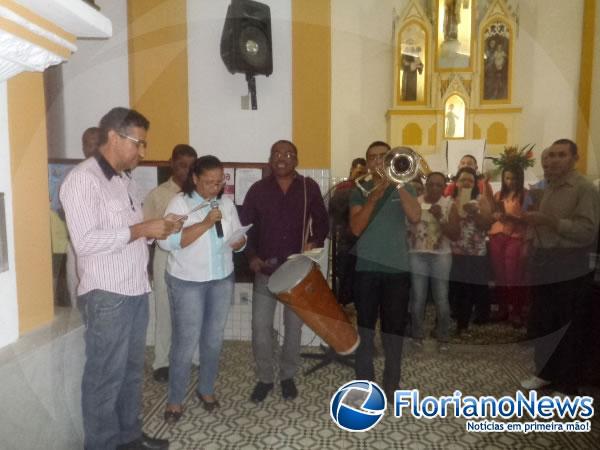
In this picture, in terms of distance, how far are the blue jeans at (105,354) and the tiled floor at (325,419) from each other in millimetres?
434

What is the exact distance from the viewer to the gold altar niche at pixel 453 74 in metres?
7.40

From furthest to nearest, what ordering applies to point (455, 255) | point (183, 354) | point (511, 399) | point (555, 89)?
1. point (555, 89)
2. point (455, 255)
3. point (511, 399)
4. point (183, 354)

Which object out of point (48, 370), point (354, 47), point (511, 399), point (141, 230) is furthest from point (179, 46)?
point (354, 47)

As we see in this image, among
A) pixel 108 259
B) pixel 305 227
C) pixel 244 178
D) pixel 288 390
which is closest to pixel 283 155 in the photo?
pixel 305 227

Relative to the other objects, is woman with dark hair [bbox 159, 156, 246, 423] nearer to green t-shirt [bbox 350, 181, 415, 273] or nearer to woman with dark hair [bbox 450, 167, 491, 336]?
green t-shirt [bbox 350, 181, 415, 273]

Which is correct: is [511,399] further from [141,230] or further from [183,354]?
[141,230]

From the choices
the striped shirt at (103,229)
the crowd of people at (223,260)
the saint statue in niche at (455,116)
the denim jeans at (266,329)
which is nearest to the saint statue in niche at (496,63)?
the saint statue in niche at (455,116)

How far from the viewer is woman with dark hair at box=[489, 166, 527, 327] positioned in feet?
12.9

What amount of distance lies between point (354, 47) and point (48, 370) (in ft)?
22.3

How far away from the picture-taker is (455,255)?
3.88 metres

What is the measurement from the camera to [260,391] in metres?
2.54

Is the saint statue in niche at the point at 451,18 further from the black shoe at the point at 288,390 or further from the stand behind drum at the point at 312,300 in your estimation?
the black shoe at the point at 288,390

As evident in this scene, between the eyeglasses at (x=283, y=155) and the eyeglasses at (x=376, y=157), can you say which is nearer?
the eyeglasses at (x=376, y=157)

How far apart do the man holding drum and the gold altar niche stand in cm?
521
